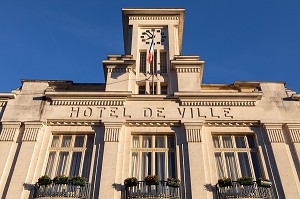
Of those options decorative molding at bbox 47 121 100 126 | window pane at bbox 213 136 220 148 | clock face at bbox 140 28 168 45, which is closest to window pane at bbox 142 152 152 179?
decorative molding at bbox 47 121 100 126

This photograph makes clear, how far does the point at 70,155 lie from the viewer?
695 inches

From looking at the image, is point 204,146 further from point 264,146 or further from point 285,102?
point 285,102

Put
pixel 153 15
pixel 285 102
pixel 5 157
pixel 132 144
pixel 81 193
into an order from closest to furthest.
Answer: pixel 81 193
pixel 5 157
pixel 132 144
pixel 285 102
pixel 153 15

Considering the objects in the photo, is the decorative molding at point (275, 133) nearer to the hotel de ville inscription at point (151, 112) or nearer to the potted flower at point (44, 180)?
the hotel de ville inscription at point (151, 112)

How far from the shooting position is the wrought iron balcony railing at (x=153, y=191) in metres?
15.5

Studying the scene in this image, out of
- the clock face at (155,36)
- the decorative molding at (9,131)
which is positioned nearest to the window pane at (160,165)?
the decorative molding at (9,131)

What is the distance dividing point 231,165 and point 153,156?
12.1 ft

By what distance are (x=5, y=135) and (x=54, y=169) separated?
3.06 metres

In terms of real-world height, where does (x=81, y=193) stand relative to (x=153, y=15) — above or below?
below

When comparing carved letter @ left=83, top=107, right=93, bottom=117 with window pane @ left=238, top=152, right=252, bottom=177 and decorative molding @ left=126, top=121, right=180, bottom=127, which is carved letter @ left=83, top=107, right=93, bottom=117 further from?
window pane @ left=238, top=152, right=252, bottom=177

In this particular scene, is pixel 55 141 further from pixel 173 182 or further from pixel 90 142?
pixel 173 182

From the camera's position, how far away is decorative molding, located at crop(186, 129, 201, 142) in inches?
695

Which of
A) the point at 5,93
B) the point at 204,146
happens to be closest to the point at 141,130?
the point at 204,146

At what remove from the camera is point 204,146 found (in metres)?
17.6
